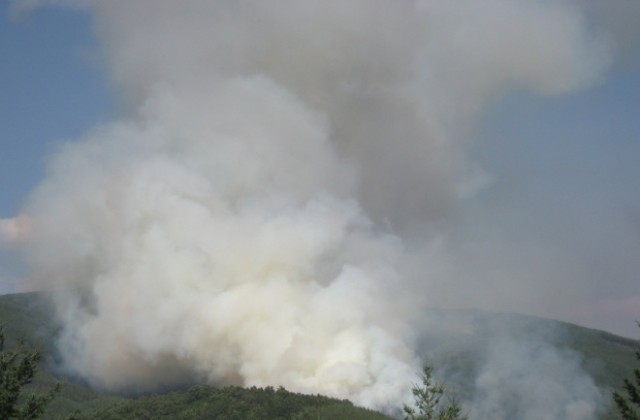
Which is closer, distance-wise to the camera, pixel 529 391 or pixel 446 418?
pixel 446 418

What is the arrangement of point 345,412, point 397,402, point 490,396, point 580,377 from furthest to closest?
point 580,377 < point 490,396 < point 345,412 < point 397,402

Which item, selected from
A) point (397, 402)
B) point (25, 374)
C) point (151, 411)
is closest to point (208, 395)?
point (151, 411)

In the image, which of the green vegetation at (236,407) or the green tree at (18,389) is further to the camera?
the green vegetation at (236,407)

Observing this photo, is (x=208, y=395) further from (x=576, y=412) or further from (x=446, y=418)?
(x=446, y=418)

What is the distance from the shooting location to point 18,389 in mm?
46156

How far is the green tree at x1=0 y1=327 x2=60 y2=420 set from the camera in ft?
144

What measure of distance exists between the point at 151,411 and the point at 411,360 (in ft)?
241

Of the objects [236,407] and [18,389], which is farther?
[236,407]

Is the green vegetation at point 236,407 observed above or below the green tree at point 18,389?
above

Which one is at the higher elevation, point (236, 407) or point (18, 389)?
point (236, 407)

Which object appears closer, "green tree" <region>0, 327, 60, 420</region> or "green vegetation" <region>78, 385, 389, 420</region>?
"green tree" <region>0, 327, 60, 420</region>

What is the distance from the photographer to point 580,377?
17038 centimetres

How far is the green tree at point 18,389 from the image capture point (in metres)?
43.9

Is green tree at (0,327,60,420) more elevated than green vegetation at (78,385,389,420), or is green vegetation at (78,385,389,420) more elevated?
green vegetation at (78,385,389,420)
